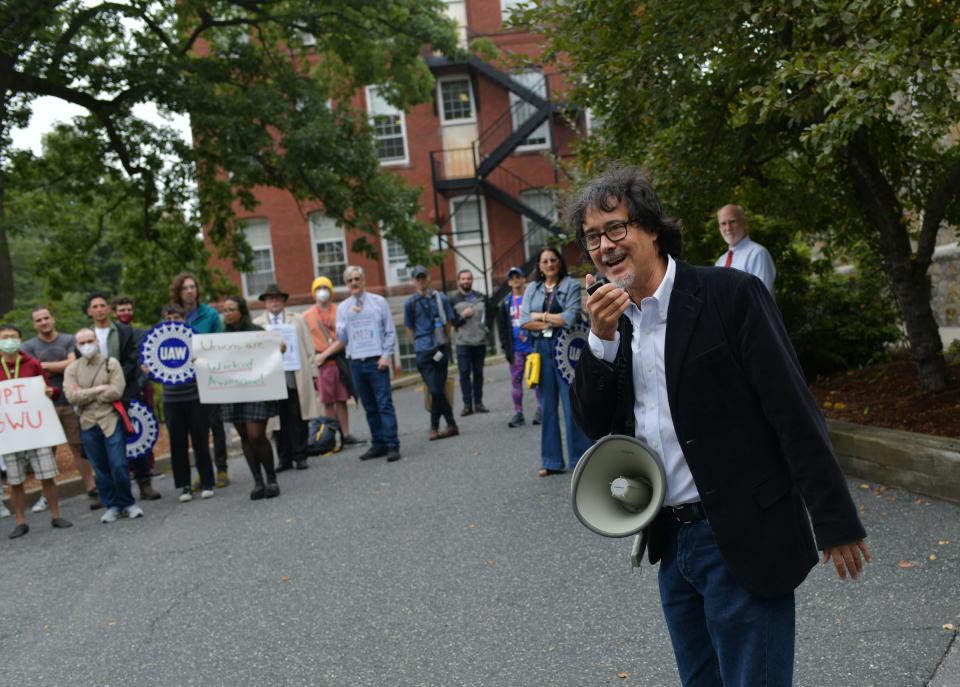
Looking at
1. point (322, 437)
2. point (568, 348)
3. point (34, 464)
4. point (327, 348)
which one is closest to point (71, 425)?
point (34, 464)

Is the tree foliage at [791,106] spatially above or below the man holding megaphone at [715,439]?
above

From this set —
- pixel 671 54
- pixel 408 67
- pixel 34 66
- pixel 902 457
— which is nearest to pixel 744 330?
pixel 902 457

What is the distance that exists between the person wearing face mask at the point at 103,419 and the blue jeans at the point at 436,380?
380 centimetres

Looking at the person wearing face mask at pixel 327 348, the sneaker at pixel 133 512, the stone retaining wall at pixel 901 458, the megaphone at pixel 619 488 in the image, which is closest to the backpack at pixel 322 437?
Answer: the person wearing face mask at pixel 327 348

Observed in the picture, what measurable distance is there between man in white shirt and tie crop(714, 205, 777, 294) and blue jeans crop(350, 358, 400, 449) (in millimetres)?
4220

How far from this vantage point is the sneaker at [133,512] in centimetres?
896

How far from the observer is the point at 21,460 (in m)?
8.75

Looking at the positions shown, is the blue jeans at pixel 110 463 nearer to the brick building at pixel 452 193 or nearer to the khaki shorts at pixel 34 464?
the khaki shorts at pixel 34 464

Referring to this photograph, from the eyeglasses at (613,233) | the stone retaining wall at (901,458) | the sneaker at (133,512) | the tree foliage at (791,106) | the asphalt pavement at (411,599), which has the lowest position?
the sneaker at (133,512)

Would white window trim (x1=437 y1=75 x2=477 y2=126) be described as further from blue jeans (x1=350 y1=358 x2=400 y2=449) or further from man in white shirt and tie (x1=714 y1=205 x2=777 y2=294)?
man in white shirt and tie (x1=714 y1=205 x2=777 y2=294)

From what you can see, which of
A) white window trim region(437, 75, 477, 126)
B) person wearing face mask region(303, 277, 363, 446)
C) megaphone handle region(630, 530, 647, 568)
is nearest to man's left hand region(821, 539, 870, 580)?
megaphone handle region(630, 530, 647, 568)

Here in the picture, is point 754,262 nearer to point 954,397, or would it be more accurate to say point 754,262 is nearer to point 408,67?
point 954,397

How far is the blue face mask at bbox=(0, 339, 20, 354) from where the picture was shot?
9.00 metres

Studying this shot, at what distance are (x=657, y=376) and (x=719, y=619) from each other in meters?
0.68
